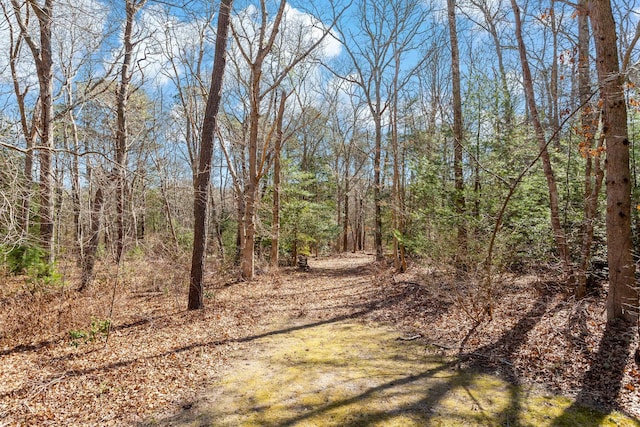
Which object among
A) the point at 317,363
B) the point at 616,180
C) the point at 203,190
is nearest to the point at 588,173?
the point at 616,180

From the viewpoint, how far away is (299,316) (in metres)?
7.38

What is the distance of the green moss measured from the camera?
11.1ft

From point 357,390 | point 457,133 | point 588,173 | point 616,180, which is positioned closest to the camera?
point 357,390

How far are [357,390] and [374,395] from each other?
0.22m

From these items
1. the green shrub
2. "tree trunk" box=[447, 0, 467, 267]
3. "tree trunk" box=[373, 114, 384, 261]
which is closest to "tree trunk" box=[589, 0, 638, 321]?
"tree trunk" box=[447, 0, 467, 267]

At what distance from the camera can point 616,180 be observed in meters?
4.66

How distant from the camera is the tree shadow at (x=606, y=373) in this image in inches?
136

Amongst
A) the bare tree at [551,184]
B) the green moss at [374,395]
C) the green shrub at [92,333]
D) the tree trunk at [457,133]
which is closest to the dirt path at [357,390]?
the green moss at [374,395]

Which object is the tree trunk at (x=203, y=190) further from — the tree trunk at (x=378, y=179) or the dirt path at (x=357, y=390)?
the tree trunk at (x=378, y=179)

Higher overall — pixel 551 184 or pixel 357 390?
pixel 551 184

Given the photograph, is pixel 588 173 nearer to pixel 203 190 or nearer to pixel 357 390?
pixel 357 390

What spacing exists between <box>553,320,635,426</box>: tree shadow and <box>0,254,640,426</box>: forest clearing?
0.06 ft

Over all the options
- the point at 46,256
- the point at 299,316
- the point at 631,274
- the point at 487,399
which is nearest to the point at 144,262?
the point at 46,256

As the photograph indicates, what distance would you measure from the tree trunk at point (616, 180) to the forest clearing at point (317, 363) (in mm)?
573
